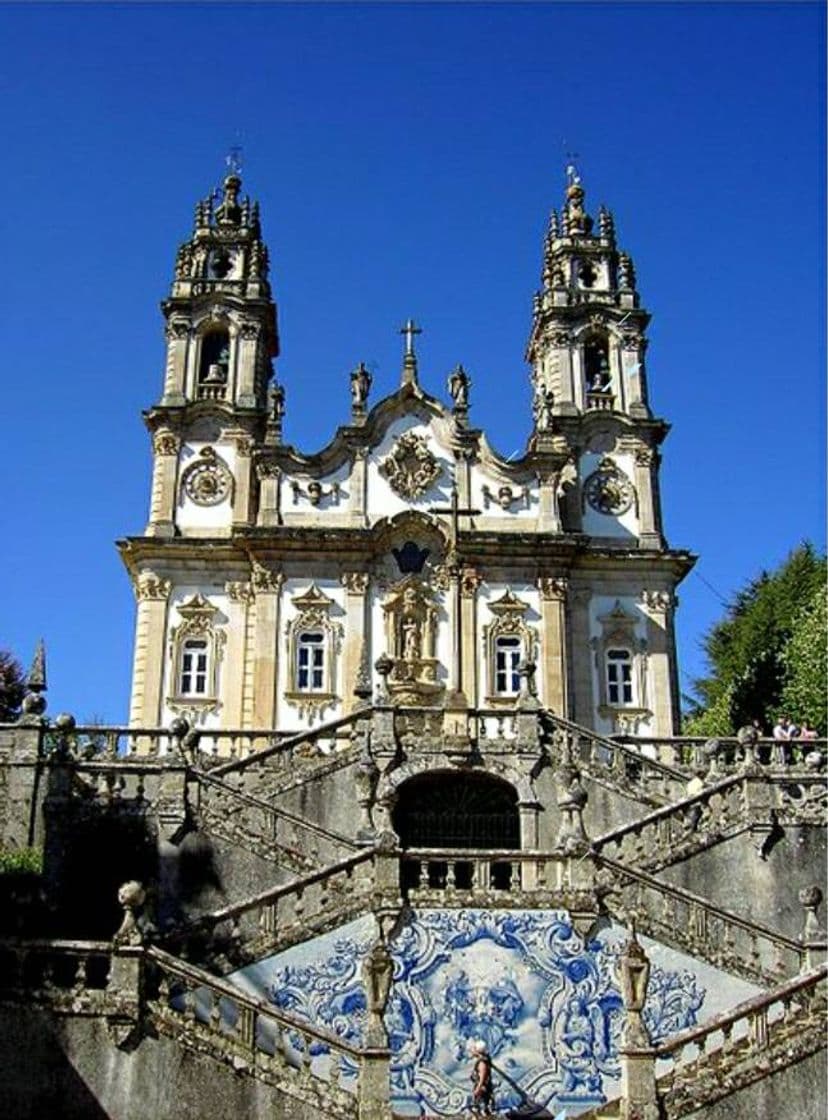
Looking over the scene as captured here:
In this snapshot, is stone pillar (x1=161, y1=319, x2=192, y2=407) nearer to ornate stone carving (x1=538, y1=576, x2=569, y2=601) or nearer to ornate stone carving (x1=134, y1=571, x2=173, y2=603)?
ornate stone carving (x1=134, y1=571, x2=173, y2=603)

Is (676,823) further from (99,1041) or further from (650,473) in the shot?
(650,473)

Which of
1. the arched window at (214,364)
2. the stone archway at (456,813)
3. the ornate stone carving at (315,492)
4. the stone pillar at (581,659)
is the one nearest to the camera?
the stone archway at (456,813)

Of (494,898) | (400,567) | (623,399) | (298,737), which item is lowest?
(494,898)

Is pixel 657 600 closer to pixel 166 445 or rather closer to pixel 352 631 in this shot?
pixel 352 631

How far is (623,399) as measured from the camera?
35031 millimetres

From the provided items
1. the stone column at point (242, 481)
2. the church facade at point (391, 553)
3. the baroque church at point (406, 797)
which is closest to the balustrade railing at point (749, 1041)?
the baroque church at point (406, 797)

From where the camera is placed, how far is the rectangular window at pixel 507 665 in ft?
99.7

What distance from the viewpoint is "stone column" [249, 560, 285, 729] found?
29.8 m

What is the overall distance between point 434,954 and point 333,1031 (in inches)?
58.7

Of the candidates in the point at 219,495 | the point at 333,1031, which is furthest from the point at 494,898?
the point at 219,495

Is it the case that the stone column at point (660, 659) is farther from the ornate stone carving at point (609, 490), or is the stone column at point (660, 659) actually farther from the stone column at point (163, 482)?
the stone column at point (163, 482)

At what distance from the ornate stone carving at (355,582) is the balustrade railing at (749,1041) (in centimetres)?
1810

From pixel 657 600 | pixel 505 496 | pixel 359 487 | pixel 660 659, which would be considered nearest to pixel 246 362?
pixel 359 487

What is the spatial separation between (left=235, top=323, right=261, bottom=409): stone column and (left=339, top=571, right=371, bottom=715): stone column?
19.6 feet
